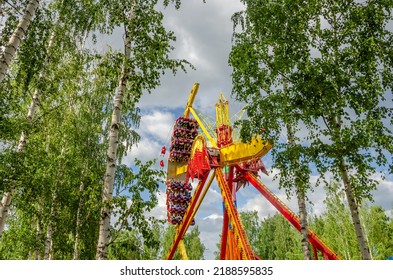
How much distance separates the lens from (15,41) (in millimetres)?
6652

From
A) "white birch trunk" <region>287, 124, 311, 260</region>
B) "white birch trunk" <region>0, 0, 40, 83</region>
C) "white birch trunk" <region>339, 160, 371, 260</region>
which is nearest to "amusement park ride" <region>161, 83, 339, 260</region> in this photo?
"white birch trunk" <region>287, 124, 311, 260</region>

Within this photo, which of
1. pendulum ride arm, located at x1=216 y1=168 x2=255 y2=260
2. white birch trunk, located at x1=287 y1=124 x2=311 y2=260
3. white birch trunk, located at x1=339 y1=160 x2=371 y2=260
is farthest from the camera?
pendulum ride arm, located at x1=216 y1=168 x2=255 y2=260

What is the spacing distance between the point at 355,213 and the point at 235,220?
25.8 feet

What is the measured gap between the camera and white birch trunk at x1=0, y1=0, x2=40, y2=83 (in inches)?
247

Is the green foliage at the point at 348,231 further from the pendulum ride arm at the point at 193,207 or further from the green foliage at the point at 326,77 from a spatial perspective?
the green foliage at the point at 326,77

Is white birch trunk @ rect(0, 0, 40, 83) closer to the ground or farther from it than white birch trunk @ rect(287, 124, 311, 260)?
farther from it

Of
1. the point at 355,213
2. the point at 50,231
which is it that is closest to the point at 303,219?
the point at 355,213

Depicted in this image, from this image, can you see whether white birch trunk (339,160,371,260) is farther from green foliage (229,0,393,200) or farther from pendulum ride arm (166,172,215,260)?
pendulum ride arm (166,172,215,260)

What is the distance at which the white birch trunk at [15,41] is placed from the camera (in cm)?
628

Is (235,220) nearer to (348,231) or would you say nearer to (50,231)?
(50,231)

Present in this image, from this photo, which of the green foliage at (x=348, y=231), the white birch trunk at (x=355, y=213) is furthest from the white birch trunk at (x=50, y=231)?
the green foliage at (x=348, y=231)

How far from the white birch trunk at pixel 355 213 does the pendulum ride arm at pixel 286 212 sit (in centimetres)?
700
